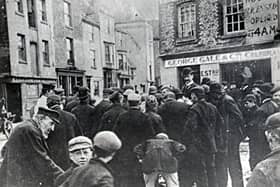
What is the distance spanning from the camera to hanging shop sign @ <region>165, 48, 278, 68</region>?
A: 26.1ft

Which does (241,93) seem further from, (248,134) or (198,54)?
(198,54)

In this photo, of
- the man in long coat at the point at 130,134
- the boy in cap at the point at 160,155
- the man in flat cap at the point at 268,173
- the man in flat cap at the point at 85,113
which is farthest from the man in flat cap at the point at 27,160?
the man in flat cap at the point at 85,113

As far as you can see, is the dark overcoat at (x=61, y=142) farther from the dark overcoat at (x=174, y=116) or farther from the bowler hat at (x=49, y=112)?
the dark overcoat at (x=174, y=116)

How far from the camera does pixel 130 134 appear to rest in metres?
3.59

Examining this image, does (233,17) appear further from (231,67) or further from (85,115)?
(85,115)

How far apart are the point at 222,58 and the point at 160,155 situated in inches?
271

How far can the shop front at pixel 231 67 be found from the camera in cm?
812

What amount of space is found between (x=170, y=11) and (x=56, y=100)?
825cm

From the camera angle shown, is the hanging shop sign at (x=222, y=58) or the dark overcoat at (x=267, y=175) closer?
the dark overcoat at (x=267, y=175)

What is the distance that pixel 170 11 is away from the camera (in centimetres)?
1105

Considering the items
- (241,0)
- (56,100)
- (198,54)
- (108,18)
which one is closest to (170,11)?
(198,54)

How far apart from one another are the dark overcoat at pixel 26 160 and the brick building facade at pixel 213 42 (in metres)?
5.76

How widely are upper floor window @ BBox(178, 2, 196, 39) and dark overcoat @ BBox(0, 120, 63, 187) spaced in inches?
337

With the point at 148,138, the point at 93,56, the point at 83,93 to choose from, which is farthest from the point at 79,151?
the point at 93,56
